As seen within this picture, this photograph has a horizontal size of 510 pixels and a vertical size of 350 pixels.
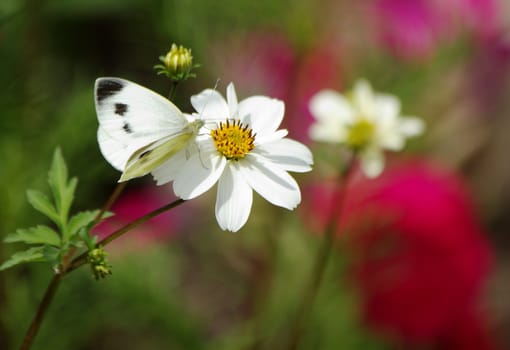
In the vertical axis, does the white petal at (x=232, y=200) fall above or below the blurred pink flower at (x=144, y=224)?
below

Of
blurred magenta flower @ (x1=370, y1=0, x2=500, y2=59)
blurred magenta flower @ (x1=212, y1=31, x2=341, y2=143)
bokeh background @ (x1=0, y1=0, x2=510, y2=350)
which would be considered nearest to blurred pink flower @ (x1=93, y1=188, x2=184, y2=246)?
bokeh background @ (x1=0, y1=0, x2=510, y2=350)

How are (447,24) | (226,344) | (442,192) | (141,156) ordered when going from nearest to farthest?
(141,156)
(226,344)
(442,192)
(447,24)

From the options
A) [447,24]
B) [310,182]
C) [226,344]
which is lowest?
[226,344]

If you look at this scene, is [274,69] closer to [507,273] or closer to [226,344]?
[226,344]

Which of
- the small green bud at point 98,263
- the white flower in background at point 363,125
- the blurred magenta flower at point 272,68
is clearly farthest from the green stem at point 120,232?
the blurred magenta flower at point 272,68

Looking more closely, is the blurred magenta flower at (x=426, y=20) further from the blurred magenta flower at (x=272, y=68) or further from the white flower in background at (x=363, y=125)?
the white flower in background at (x=363, y=125)

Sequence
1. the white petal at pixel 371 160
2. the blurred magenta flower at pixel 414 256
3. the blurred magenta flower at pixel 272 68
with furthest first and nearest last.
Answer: the blurred magenta flower at pixel 272 68 < the blurred magenta flower at pixel 414 256 < the white petal at pixel 371 160

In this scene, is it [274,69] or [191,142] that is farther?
[274,69]

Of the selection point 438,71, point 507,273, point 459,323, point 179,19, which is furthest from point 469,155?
point 179,19
